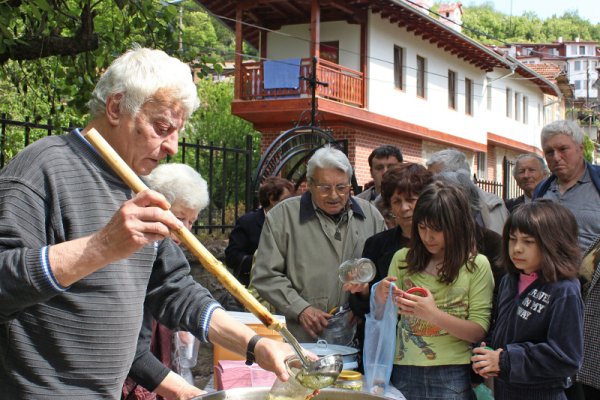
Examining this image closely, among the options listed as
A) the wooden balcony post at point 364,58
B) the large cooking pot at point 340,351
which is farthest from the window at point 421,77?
the large cooking pot at point 340,351

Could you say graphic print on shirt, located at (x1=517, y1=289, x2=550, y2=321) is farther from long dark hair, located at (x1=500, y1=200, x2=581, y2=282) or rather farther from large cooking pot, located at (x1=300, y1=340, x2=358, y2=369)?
large cooking pot, located at (x1=300, y1=340, x2=358, y2=369)

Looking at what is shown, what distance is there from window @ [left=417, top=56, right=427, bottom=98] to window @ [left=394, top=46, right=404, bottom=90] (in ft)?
3.97

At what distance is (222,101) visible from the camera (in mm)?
25656

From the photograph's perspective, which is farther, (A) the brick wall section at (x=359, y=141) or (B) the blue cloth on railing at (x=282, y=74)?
(A) the brick wall section at (x=359, y=141)

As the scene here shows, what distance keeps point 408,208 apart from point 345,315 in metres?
0.66

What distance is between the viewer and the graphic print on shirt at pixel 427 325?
10.1 feet

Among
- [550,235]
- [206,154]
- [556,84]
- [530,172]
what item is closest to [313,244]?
[550,235]

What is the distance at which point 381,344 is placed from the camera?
2959 millimetres

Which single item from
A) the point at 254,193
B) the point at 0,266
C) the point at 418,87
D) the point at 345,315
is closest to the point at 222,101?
the point at 418,87

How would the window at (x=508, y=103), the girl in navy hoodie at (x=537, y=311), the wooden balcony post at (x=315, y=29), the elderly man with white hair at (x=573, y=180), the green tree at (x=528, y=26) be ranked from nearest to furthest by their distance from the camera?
the girl in navy hoodie at (x=537, y=311), the elderly man with white hair at (x=573, y=180), the wooden balcony post at (x=315, y=29), the window at (x=508, y=103), the green tree at (x=528, y=26)

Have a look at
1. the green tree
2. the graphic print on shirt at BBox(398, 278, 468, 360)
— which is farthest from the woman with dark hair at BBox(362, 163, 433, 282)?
the green tree

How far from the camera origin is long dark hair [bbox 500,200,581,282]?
305cm

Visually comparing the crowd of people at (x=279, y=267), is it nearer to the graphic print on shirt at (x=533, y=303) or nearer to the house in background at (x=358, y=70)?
the graphic print on shirt at (x=533, y=303)

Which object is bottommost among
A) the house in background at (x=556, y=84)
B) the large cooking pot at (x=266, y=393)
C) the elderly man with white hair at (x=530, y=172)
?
the large cooking pot at (x=266, y=393)
